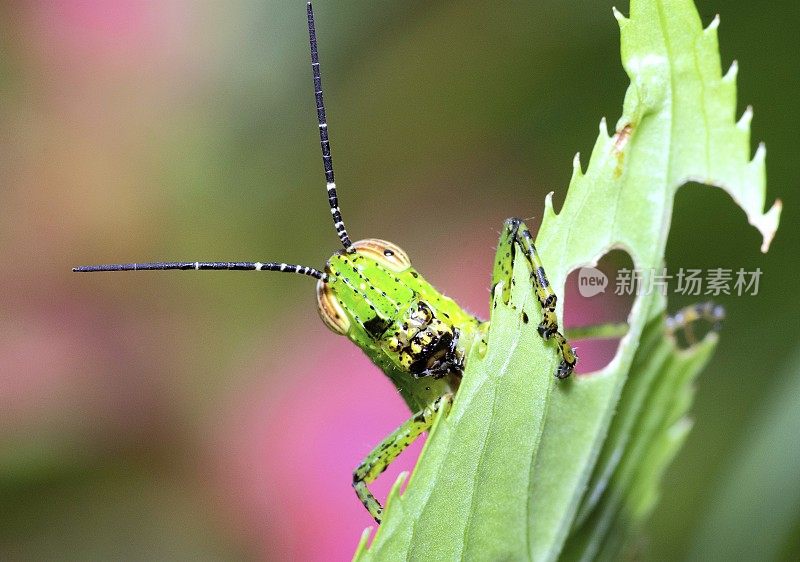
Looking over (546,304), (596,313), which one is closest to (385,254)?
(546,304)

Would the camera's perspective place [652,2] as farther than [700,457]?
No

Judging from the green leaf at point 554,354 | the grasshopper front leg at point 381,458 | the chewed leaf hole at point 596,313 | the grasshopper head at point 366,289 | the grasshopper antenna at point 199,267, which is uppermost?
the grasshopper antenna at point 199,267

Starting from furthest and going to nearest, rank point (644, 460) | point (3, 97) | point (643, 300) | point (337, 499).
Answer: point (3, 97) → point (337, 499) → point (644, 460) → point (643, 300)

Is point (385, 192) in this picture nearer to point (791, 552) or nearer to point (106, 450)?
point (106, 450)

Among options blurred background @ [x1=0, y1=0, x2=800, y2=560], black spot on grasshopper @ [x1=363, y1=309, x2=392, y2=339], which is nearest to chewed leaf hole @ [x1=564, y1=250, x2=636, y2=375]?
blurred background @ [x1=0, y1=0, x2=800, y2=560]

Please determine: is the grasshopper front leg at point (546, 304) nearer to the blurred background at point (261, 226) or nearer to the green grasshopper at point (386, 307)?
the green grasshopper at point (386, 307)

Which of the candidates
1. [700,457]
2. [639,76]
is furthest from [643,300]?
[700,457]

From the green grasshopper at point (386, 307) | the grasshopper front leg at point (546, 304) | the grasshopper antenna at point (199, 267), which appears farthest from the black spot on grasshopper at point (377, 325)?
the grasshopper front leg at point (546, 304)

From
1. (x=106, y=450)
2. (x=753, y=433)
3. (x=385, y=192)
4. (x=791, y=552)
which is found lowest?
(x=791, y=552)
